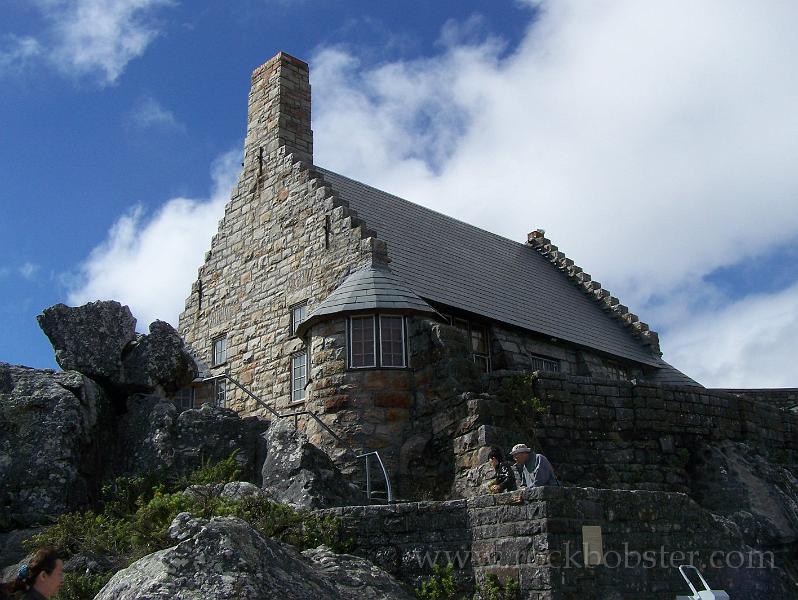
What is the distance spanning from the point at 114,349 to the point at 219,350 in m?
A: 6.13

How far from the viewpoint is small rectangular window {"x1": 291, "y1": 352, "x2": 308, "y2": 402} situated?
18.1 m

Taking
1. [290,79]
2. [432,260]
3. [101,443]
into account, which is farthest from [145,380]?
[290,79]

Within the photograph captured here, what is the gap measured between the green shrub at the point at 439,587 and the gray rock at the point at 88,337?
290 inches

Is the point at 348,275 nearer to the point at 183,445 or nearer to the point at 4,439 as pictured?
the point at 183,445

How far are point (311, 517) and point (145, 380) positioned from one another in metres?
5.83

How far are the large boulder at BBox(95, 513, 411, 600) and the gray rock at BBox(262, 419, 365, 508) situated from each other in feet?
11.7

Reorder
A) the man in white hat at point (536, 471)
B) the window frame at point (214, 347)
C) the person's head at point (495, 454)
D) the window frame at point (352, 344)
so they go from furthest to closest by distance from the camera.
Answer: the window frame at point (214, 347), the window frame at point (352, 344), the person's head at point (495, 454), the man in white hat at point (536, 471)

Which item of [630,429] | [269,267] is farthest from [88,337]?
[630,429]

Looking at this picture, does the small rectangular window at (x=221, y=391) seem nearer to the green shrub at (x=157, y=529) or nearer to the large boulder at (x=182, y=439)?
the large boulder at (x=182, y=439)

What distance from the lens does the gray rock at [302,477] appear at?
39.7ft

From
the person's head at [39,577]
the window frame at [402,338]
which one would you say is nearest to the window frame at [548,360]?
the window frame at [402,338]

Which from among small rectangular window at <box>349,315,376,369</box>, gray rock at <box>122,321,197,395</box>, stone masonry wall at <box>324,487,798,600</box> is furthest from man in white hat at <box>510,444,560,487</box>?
gray rock at <box>122,321,197,395</box>

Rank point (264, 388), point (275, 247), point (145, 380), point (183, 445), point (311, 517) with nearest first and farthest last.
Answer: point (311, 517) < point (183, 445) < point (145, 380) < point (264, 388) < point (275, 247)

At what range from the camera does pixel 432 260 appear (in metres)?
20.7
